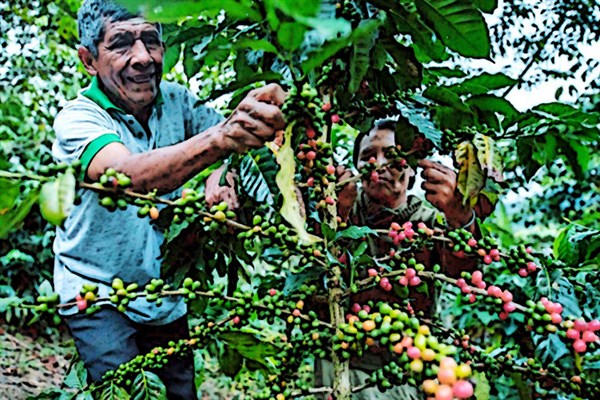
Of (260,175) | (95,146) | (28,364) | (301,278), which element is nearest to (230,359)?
(301,278)

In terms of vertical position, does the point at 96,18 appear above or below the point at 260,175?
above

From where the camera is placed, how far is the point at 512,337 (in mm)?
3277

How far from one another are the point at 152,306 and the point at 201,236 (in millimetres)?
352

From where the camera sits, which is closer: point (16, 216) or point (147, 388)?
point (16, 216)

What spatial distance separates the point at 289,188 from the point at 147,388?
1.64 ft

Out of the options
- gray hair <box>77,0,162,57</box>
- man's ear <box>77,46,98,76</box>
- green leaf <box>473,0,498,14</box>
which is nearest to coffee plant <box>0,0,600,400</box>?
green leaf <box>473,0,498,14</box>

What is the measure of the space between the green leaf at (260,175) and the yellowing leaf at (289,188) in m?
0.15

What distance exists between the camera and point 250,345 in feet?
4.11

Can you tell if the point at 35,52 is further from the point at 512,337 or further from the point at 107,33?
the point at 512,337

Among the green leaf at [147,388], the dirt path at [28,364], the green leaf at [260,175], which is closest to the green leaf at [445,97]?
the green leaf at [260,175]

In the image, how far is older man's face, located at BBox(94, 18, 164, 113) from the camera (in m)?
1.44

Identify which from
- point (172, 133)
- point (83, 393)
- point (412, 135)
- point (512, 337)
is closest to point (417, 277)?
point (412, 135)

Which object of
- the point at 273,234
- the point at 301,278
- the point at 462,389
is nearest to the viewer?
the point at 462,389

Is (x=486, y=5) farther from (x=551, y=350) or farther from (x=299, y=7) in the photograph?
(x=551, y=350)
